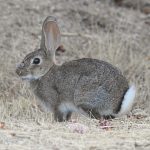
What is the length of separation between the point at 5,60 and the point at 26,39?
1.16m

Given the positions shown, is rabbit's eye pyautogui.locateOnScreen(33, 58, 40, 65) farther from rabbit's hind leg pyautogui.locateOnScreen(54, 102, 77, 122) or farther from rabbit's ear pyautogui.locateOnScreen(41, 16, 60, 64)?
rabbit's hind leg pyautogui.locateOnScreen(54, 102, 77, 122)

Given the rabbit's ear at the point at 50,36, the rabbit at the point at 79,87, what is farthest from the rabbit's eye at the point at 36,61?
the rabbit's ear at the point at 50,36

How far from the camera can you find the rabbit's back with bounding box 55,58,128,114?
24.8 feet

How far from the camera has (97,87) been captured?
7.56 meters

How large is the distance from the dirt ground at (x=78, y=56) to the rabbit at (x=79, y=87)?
0.48 feet

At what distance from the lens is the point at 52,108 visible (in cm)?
781

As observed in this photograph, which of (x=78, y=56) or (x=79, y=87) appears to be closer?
(x=79, y=87)

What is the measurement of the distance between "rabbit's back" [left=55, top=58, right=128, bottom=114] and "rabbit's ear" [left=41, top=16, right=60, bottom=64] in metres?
0.69

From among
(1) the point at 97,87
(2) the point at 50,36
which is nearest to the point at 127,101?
(1) the point at 97,87

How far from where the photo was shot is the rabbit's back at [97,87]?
24.8 feet

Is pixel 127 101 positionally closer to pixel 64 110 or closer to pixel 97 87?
pixel 97 87

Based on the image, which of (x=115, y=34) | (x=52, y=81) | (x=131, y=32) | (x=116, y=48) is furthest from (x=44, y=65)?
(x=131, y=32)

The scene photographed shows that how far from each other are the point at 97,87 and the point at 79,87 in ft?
0.66

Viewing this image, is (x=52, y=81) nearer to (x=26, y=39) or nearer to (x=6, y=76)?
(x=6, y=76)
